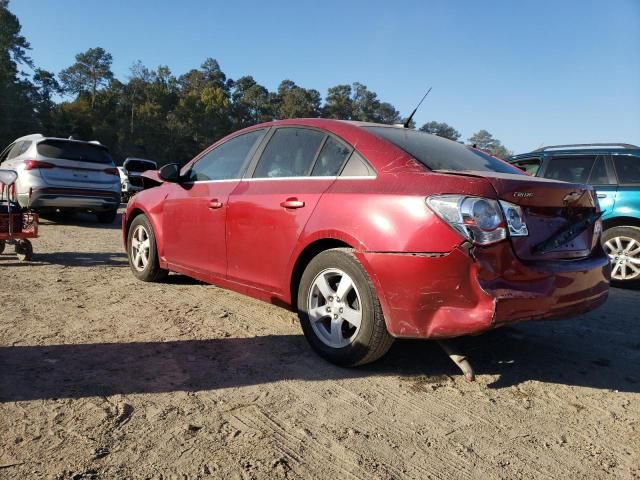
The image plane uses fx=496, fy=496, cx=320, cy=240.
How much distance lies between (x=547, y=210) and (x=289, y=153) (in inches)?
73.8

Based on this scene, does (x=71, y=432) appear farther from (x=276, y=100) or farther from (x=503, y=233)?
(x=276, y=100)

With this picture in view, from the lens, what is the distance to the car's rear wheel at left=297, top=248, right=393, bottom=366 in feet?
9.63

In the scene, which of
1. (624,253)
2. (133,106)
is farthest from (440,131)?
(133,106)

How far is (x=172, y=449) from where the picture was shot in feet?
7.06

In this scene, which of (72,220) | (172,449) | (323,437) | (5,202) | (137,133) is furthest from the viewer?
(137,133)

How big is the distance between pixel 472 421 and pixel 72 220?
11.5m

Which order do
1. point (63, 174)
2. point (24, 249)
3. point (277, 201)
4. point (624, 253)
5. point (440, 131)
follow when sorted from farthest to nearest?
point (440, 131), point (63, 174), point (624, 253), point (24, 249), point (277, 201)

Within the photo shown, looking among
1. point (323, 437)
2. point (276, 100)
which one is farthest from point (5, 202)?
point (276, 100)

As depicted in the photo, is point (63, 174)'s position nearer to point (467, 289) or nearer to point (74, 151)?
point (74, 151)

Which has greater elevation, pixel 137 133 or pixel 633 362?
pixel 137 133

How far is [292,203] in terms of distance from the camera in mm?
3457

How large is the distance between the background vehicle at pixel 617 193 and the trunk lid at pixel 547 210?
3796mm

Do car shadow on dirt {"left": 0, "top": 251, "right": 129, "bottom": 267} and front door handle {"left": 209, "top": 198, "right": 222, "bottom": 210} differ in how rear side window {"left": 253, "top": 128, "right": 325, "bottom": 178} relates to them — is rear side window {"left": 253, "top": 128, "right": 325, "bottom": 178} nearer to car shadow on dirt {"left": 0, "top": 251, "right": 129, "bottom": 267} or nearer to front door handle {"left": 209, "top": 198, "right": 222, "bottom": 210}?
front door handle {"left": 209, "top": 198, "right": 222, "bottom": 210}

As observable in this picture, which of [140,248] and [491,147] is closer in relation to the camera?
[140,248]
